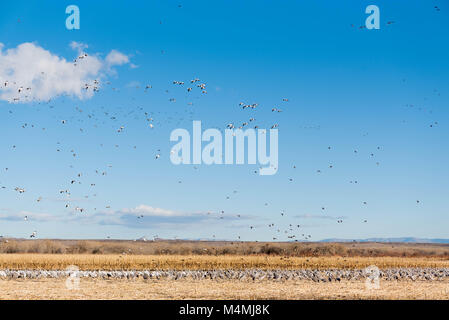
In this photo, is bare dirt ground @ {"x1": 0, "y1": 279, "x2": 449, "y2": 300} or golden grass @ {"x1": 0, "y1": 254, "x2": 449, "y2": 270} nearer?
bare dirt ground @ {"x1": 0, "y1": 279, "x2": 449, "y2": 300}

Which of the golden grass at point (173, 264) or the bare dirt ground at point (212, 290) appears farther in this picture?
the golden grass at point (173, 264)

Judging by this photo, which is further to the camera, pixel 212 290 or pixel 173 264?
pixel 173 264

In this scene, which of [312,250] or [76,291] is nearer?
[76,291]

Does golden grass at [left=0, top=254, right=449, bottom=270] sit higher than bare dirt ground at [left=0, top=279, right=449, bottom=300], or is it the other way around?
bare dirt ground at [left=0, top=279, right=449, bottom=300]

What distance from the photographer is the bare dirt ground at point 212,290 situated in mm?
26719

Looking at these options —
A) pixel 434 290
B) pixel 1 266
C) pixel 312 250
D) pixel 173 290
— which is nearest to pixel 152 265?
pixel 1 266

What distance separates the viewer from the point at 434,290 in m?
31.1

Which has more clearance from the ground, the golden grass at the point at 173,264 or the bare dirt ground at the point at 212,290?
the bare dirt ground at the point at 212,290

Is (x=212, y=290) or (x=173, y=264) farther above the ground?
(x=212, y=290)

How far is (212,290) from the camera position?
29625 mm

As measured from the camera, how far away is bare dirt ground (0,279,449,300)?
2672 cm
